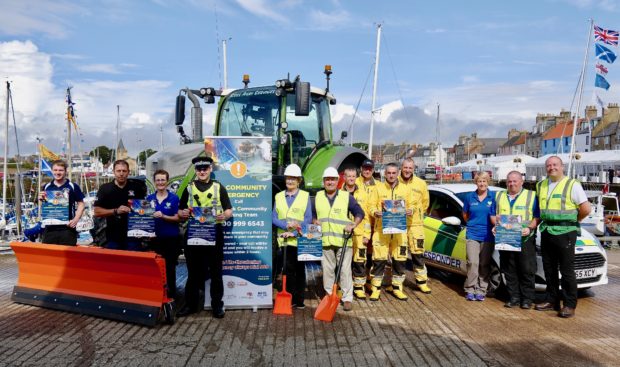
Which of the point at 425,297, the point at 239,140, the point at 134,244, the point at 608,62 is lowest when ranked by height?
the point at 425,297

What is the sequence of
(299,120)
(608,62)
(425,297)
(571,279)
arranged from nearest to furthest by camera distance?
(571,279), (425,297), (299,120), (608,62)

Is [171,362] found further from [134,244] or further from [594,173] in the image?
[594,173]

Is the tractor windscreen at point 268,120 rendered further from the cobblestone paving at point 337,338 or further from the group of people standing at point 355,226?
the cobblestone paving at point 337,338

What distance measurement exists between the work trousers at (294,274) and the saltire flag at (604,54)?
1417cm

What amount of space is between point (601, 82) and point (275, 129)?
511 inches

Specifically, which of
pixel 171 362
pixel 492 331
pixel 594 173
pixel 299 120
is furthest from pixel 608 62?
pixel 594 173

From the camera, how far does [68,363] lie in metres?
4.50

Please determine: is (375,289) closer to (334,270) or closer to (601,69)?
(334,270)

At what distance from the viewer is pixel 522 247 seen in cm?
620

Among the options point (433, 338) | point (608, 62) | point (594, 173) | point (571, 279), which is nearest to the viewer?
point (433, 338)

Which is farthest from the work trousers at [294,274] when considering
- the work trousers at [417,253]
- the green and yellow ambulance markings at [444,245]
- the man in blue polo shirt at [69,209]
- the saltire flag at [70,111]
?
the saltire flag at [70,111]

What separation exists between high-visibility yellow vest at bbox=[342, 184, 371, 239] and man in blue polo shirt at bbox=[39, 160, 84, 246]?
359cm

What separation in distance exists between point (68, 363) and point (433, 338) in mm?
3541

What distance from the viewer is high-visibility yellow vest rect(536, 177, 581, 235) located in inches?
229
